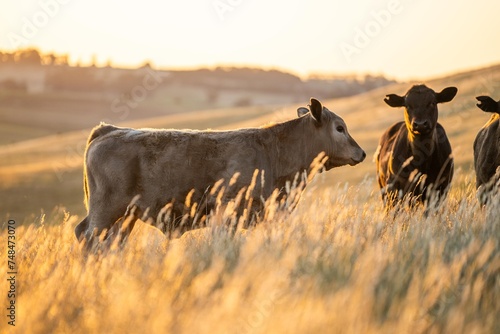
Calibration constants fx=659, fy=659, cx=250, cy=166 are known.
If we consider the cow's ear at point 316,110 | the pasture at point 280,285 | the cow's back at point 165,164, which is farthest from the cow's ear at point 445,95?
the cow's back at point 165,164

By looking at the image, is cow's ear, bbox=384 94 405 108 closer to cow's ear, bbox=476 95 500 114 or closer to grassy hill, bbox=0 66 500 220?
cow's ear, bbox=476 95 500 114

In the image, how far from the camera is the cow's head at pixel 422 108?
31.1 feet

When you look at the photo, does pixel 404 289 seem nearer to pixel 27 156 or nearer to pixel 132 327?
pixel 132 327

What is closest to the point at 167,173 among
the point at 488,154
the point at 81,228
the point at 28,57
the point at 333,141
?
the point at 81,228

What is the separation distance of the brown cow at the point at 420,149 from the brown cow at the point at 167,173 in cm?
237

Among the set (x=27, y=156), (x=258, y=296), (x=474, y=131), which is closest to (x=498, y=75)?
(x=474, y=131)

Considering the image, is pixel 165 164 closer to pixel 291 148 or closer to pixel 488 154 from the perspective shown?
pixel 291 148

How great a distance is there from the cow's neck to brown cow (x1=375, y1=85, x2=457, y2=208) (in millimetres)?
1738

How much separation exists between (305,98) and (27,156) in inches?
2152

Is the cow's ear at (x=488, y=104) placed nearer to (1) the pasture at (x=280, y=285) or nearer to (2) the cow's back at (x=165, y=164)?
(1) the pasture at (x=280, y=285)

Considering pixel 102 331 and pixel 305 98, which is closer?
pixel 102 331

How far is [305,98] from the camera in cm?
9569

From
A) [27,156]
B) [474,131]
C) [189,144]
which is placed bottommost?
[27,156]

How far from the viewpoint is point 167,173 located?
7.34 meters
